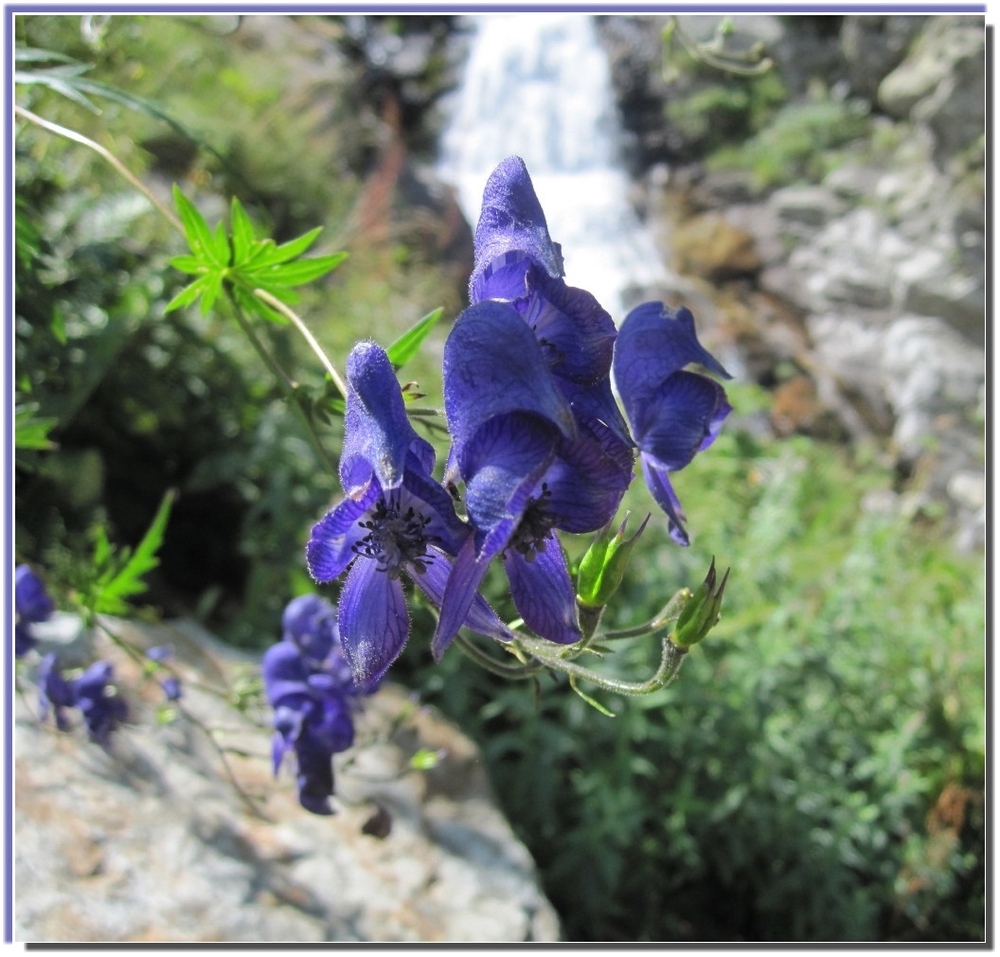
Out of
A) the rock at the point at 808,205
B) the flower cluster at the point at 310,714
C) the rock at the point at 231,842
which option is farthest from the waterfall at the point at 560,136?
the flower cluster at the point at 310,714

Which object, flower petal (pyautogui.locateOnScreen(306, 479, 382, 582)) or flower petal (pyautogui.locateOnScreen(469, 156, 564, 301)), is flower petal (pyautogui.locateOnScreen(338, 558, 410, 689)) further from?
flower petal (pyautogui.locateOnScreen(469, 156, 564, 301))

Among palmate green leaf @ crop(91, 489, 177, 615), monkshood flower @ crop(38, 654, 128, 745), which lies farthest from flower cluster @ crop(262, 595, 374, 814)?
monkshood flower @ crop(38, 654, 128, 745)

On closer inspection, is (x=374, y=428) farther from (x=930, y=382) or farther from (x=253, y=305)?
(x=930, y=382)

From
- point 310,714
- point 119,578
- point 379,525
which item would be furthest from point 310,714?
point 379,525

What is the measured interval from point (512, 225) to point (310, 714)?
0.86 metres

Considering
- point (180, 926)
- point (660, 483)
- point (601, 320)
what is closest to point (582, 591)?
point (660, 483)

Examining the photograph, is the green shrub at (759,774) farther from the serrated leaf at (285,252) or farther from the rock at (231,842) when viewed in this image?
the serrated leaf at (285,252)

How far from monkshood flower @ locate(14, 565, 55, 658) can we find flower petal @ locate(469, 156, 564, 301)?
48.8 inches

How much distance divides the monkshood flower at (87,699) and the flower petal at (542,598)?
118 centimetres

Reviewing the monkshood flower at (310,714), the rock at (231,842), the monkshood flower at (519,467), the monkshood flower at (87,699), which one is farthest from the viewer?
the monkshood flower at (87,699)

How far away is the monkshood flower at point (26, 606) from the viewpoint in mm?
1747

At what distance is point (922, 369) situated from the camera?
28.3 feet

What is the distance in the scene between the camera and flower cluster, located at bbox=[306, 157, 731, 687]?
0.75 meters

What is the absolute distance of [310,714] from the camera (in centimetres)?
144
